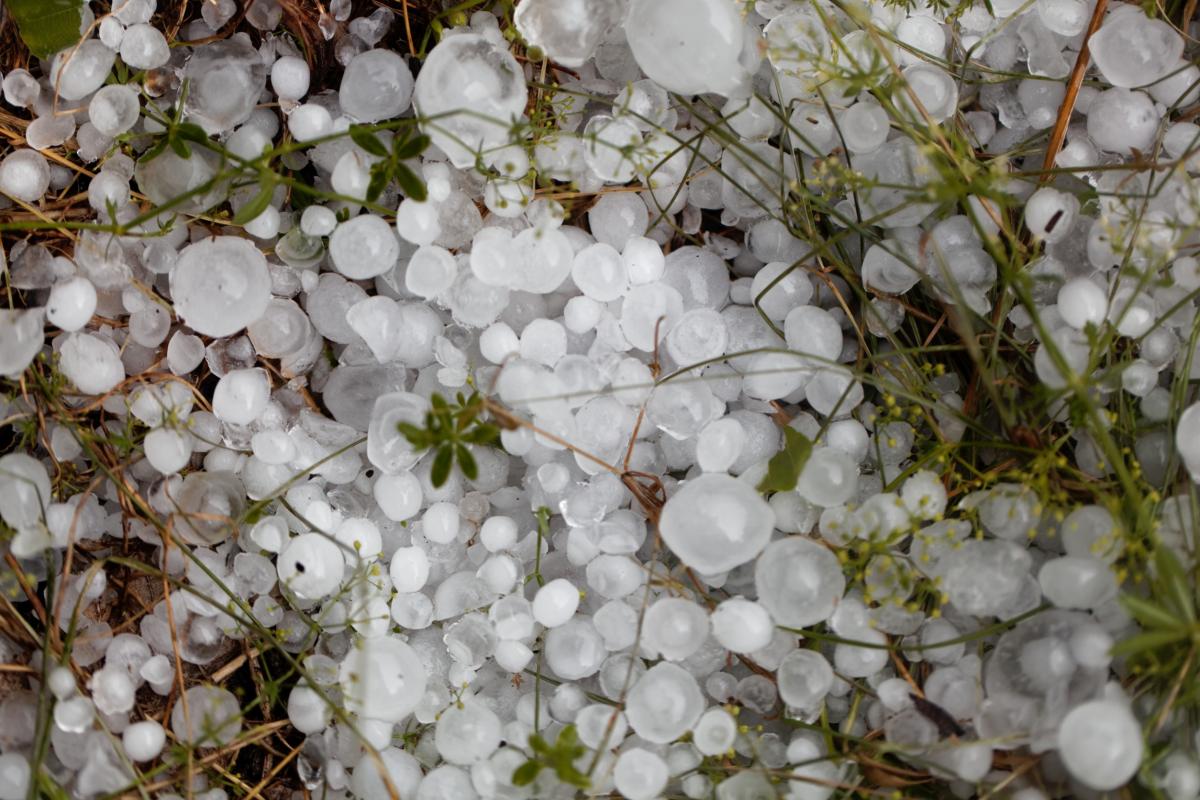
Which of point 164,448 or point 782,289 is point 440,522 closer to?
point 164,448

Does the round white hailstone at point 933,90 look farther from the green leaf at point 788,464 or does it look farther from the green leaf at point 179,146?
the green leaf at point 179,146

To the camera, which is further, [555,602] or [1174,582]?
[555,602]

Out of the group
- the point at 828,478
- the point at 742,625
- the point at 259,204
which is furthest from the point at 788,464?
the point at 259,204

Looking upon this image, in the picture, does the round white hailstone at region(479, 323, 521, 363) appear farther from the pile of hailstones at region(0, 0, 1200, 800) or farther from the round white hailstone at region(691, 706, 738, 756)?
the round white hailstone at region(691, 706, 738, 756)

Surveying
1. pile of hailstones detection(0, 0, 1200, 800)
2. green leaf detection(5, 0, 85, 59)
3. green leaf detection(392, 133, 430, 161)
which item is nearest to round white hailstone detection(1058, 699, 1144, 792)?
pile of hailstones detection(0, 0, 1200, 800)

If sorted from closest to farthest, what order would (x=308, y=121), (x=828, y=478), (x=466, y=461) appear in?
1. (x=466, y=461)
2. (x=828, y=478)
3. (x=308, y=121)

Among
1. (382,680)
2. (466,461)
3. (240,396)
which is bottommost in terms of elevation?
(382,680)
